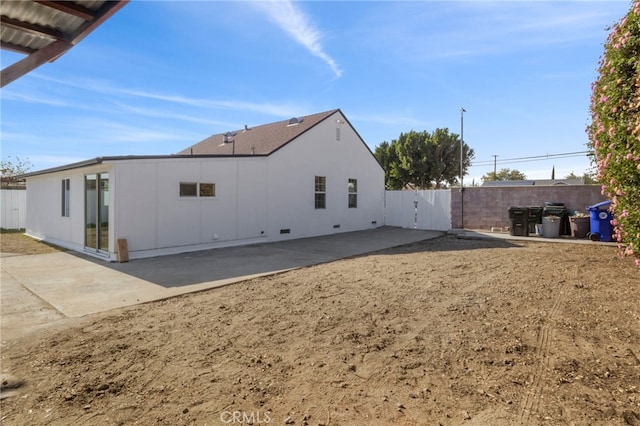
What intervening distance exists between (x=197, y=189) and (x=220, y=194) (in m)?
0.80

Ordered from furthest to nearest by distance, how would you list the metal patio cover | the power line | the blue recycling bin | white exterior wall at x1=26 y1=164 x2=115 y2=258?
the power line < the blue recycling bin < white exterior wall at x1=26 y1=164 x2=115 y2=258 < the metal patio cover

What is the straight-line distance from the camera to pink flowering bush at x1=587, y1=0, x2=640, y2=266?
558cm

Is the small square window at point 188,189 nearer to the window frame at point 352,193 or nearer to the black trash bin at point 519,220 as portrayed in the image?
the window frame at point 352,193

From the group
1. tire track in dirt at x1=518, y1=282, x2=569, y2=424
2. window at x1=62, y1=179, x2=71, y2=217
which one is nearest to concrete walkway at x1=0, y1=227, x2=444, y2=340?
window at x1=62, y1=179, x2=71, y2=217

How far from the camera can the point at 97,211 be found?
948 cm

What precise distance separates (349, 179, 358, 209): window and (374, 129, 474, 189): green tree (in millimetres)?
16882

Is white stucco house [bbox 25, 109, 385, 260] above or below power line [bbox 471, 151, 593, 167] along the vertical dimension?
below

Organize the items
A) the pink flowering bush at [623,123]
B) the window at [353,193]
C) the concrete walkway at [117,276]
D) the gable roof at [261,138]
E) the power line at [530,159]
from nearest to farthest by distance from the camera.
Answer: the concrete walkway at [117,276]
the pink flowering bush at [623,123]
the gable roof at [261,138]
the window at [353,193]
the power line at [530,159]

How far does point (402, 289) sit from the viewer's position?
19.0 feet

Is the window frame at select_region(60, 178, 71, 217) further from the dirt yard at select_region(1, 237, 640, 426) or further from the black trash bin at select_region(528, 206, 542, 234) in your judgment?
the black trash bin at select_region(528, 206, 542, 234)

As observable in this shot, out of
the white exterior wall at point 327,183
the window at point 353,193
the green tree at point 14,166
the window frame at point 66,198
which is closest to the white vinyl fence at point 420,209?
the white exterior wall at point 327,183

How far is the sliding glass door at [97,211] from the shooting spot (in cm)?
916

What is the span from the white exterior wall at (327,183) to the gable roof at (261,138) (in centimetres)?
43

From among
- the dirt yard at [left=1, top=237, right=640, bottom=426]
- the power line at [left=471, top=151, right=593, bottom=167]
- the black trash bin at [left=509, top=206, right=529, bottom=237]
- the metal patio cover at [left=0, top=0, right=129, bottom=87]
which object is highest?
the power line at [left=471, top=151, right=593, bottom=167]
